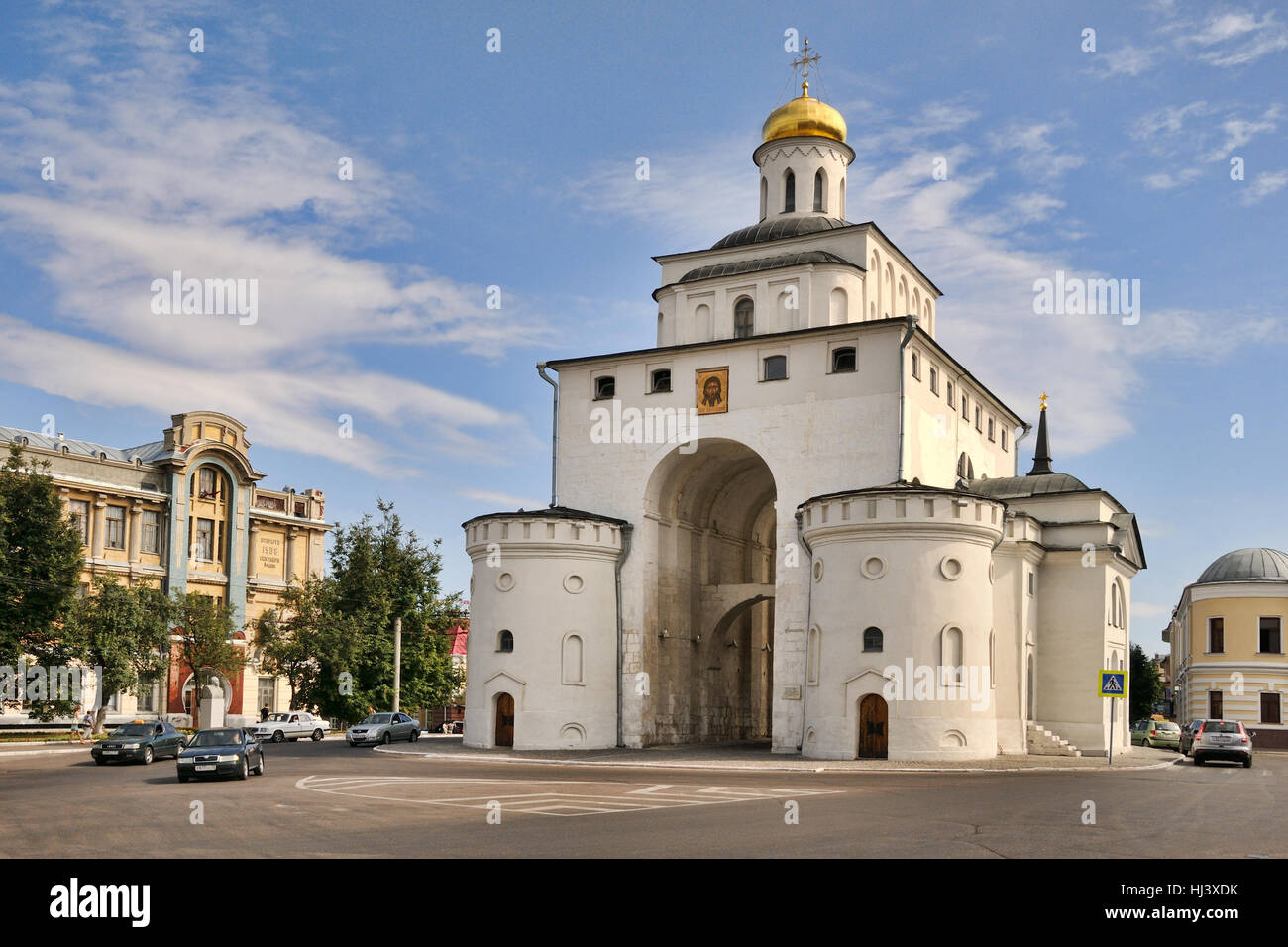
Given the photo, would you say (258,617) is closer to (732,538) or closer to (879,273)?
(732,538)

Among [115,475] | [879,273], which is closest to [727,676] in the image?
[879,273]

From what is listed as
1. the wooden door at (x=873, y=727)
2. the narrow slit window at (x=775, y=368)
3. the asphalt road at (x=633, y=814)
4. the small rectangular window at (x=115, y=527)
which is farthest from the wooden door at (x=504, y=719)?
the small rectangular window at (x=115, y=527)

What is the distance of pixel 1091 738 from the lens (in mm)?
38969

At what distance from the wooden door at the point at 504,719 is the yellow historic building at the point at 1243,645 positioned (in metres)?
34.0

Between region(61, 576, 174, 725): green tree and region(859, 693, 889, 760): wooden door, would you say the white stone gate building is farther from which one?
region(61, 576, 174, 725): green tree

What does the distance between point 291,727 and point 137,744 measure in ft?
53.3

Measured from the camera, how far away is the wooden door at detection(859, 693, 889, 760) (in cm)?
3269

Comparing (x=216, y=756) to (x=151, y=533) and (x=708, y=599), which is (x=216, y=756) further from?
(x=151, y=533)

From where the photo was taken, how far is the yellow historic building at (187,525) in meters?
54.6

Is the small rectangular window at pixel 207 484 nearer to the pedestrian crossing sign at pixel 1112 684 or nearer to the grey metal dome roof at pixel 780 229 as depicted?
the grey metal dome roof at pixel 780 229

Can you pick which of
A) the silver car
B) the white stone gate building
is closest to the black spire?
the white stone gate building

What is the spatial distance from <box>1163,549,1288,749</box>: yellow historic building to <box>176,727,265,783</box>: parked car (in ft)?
147
